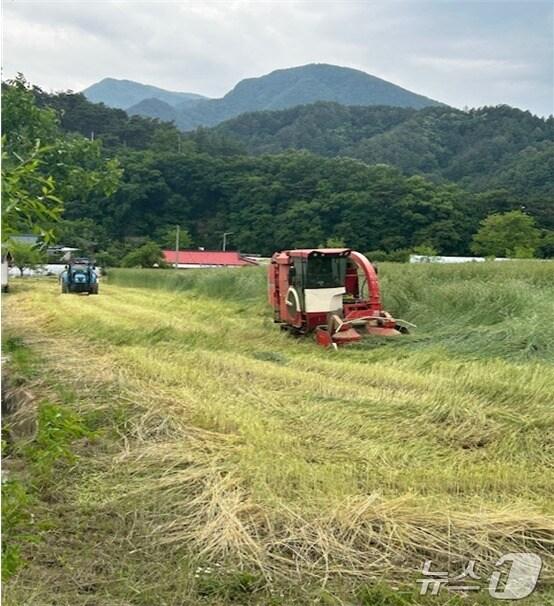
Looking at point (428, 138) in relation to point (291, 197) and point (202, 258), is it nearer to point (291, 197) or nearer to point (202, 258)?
point (291, 197)

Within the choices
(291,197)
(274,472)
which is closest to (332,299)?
(274,472)

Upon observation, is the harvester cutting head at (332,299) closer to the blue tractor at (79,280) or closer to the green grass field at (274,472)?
the green grass field at (274,472)

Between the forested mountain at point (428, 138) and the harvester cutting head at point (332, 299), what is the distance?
58489 millimetres

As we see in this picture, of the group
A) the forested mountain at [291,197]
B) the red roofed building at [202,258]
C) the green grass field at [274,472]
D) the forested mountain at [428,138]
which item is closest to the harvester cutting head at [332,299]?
the green grass field at [274,472]

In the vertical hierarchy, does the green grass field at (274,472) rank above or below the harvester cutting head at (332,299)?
below

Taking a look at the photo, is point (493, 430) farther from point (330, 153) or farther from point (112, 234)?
point (330, 153)

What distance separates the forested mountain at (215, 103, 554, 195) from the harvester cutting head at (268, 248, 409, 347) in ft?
192

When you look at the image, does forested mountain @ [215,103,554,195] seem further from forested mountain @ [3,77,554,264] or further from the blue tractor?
the blue tractor

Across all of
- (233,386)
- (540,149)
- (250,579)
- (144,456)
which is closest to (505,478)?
(250,579)

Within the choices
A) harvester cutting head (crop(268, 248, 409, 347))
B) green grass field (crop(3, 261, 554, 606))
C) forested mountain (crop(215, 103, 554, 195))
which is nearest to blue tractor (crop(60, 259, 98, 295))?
harvester cutting head (crop(268, 248, 409, 347))

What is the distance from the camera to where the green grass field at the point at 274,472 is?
318 cm

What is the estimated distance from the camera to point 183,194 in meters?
61.8

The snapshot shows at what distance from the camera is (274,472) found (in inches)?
172

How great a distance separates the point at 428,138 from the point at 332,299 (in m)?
85.4
